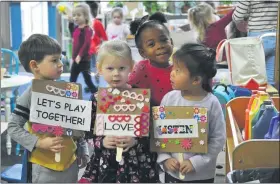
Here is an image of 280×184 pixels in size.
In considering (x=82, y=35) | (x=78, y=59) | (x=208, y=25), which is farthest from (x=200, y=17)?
(x=78, y=59)

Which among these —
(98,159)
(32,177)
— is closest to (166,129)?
(98,159)

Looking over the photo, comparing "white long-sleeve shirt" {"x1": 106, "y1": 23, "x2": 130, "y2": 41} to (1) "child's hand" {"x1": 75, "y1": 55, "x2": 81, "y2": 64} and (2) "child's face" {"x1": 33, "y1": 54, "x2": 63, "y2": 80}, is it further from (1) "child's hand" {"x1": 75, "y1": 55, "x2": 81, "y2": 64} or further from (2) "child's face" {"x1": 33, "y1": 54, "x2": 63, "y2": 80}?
(2) "child's face" {"x1": 33, "y1": 54, "x2": 63, "y2": 80}

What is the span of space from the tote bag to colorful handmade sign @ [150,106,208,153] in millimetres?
1394

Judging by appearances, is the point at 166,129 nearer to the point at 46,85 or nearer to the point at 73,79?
the point at 46,85

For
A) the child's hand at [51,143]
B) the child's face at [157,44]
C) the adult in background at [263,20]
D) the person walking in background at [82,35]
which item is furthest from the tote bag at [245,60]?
the person walking in background at [82,35]

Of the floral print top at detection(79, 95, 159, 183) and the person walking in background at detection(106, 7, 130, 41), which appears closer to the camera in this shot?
the floral print top at detection(79, 95, 159, 183)

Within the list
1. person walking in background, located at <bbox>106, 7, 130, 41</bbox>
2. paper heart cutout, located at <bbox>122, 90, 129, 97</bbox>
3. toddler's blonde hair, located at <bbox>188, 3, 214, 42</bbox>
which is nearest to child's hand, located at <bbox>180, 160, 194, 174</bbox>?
paper heart cutout, located at <bbox>122, 90, 129, 97</bbox>

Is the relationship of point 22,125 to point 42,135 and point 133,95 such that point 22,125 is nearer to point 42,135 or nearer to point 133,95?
point 42,135

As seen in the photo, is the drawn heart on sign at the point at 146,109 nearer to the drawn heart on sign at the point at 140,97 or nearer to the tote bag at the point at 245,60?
the drawn heart on sign at the point at 140,97

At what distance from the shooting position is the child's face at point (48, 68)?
1340 millimetres

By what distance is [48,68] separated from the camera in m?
1.34

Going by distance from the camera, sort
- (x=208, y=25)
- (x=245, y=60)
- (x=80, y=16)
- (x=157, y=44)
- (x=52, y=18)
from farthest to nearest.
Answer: (x=52, y=18), (x=80, y=16), (x=208, y=25), (x=245, y=60), (x=157, y=44)

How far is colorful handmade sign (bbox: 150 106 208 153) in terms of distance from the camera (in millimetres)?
1228

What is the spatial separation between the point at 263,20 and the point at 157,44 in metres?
1.39
